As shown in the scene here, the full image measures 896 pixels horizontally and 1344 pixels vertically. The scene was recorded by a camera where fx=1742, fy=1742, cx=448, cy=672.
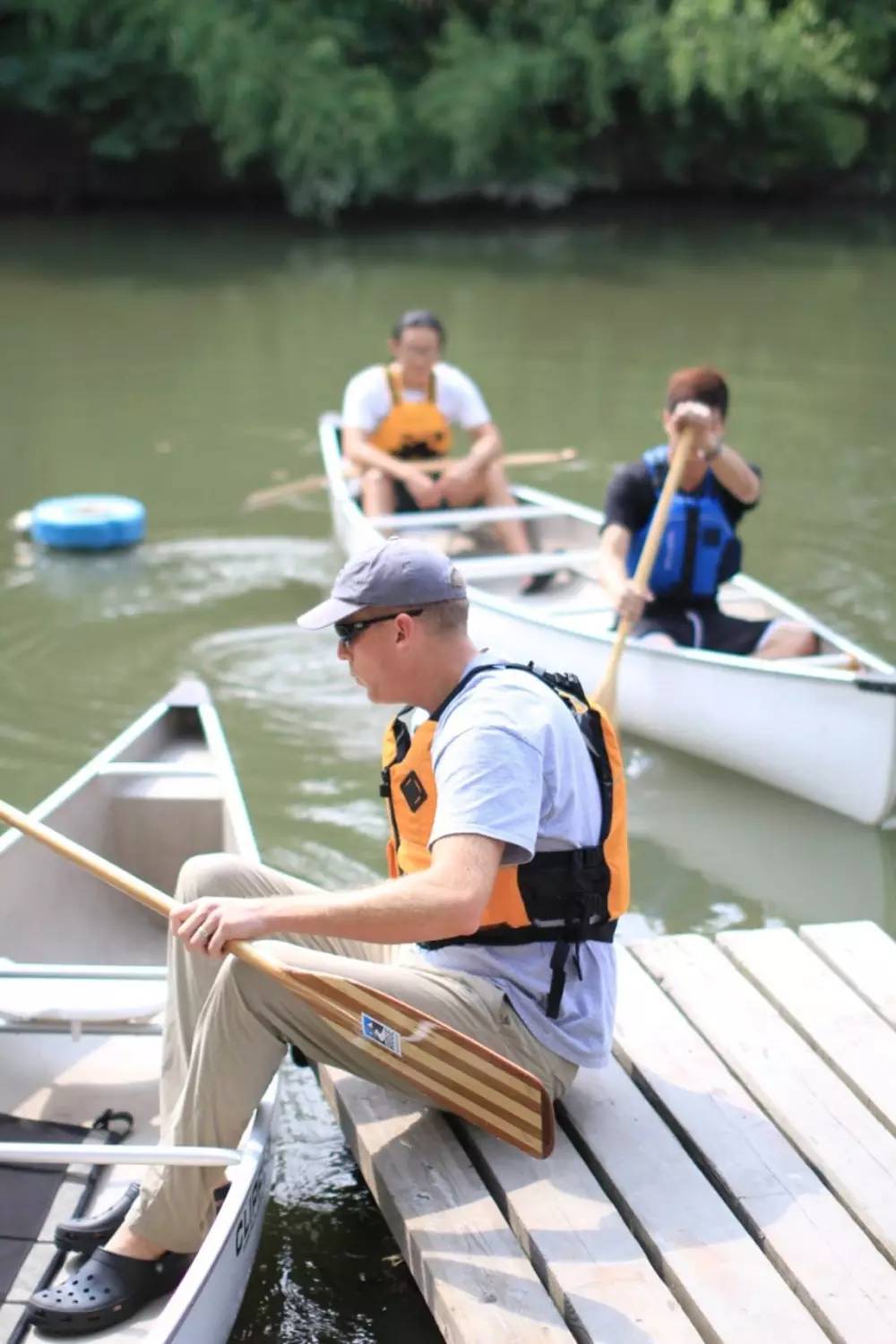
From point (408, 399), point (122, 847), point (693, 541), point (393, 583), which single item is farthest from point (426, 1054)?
point (408, 399)

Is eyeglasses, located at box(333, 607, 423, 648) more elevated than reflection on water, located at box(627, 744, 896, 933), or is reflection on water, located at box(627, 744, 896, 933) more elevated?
eyeglasses, located at box(333, 607, 423, 648)

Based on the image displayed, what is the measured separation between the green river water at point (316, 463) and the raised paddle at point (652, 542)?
0.46m

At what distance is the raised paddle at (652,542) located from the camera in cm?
486

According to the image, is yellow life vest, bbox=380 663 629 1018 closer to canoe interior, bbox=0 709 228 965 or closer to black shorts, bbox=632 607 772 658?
canoe interior, bbox=0 709 228 965

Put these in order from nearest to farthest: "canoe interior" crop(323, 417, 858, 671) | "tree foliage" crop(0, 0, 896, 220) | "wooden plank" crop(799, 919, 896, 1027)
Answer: "wooden plank" crop(799, 919, 896, 1027)
"canoe interior" crop(323, 417, 858, 671)
"tree foliage" crop(0, 0, 896, 220)

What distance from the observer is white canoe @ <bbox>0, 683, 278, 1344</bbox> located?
2.70 m

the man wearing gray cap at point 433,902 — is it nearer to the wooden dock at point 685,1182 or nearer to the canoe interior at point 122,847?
the wooden dock at point 685,1182

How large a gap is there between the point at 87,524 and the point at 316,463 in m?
1.94

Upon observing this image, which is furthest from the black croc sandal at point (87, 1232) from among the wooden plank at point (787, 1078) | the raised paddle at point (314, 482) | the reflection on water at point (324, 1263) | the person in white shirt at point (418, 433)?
the raised paddle at point (314, 482)

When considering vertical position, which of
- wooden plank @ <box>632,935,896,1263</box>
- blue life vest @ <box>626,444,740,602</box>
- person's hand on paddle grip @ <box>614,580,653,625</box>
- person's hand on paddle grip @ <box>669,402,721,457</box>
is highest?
person's hand on paddle grip @ <box>669,402,721,457</box>

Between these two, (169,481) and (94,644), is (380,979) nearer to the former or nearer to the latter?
(94,644)

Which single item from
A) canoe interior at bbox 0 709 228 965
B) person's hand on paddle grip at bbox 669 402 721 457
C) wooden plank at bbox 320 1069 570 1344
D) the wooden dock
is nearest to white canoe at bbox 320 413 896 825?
person's hand on paddle grip at bbox 669 402 721 457

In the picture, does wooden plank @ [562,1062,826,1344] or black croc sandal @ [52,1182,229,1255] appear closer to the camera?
wooden plank @ [562,1062,826,1344]

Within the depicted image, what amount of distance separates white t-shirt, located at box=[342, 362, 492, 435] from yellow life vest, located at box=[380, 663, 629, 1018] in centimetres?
421
